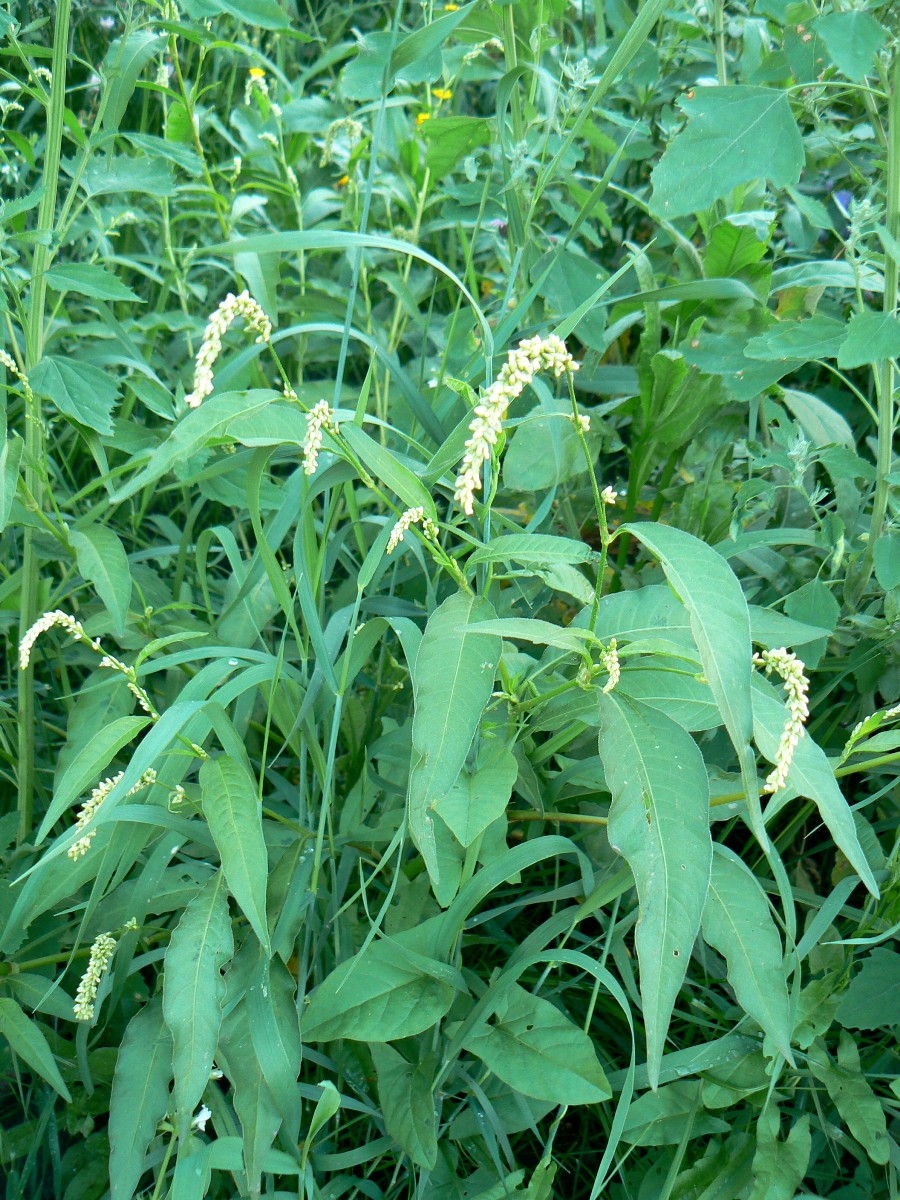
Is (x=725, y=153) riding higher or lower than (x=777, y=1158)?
higher

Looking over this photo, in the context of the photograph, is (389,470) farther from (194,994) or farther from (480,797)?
(194,994)

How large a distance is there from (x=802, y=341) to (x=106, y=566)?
86cm

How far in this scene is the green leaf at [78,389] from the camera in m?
1.28

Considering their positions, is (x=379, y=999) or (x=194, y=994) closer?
(x=194, y=994)

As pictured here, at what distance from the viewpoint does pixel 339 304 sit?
1892 millimetres

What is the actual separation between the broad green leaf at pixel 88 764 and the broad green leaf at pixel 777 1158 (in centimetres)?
76

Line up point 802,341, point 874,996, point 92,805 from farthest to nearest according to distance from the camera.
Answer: point 802,341 < point 874,996 < point 92,805

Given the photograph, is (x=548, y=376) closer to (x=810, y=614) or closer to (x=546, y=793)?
(x=810, y=614)

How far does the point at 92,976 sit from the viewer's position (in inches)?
42.8

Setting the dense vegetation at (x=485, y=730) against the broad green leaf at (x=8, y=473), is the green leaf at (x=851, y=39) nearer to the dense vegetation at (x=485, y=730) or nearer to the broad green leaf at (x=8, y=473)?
the dense vegetation at (x=485, y=730)

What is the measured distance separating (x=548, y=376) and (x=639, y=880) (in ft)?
3.43

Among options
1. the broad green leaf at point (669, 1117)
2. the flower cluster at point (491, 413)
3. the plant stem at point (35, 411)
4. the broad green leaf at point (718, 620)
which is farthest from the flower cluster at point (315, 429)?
the broad green leaf at point (669, 1117)

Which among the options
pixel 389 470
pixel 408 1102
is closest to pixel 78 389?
pixel 389 470

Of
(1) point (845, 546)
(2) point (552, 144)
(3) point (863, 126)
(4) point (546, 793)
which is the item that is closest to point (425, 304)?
(2) point (552, 144)
